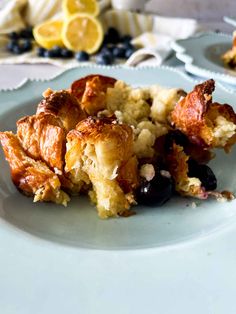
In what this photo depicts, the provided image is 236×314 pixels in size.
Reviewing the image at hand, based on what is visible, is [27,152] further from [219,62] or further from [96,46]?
[96,46]

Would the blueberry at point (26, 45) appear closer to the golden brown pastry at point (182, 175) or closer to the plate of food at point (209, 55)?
the plate of food at point (209, 55)

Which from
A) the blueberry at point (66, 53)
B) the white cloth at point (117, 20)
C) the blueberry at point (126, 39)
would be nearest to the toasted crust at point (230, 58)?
the white cloth at point (117, 20)

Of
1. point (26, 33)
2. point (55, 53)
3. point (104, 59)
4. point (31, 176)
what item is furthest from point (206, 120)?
point (26, 33)

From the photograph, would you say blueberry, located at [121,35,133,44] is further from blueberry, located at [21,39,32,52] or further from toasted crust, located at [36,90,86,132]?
toasted crust, located at [36,90,86,132]

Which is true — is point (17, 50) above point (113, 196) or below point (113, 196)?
below

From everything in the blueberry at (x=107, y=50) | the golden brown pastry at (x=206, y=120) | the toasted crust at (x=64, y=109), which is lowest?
the blueberry at (x=107, y=50)

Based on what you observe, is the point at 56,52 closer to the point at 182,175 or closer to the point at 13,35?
the point at 13,35

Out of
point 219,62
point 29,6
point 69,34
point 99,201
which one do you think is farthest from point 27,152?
point 29,6
